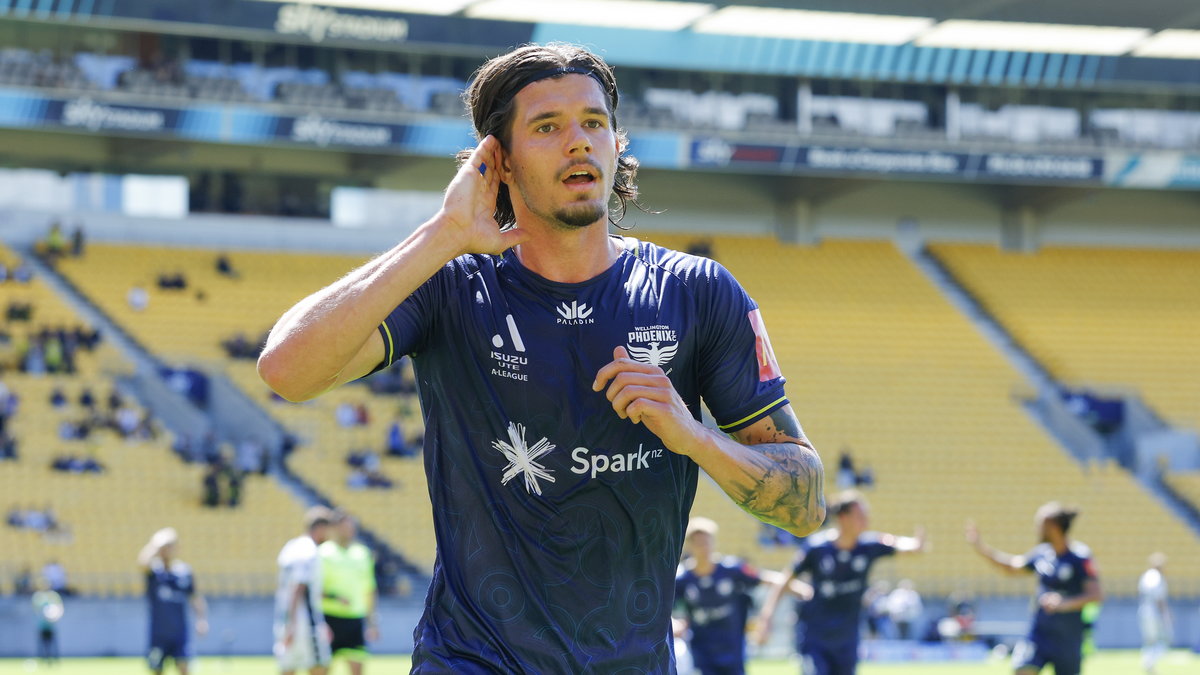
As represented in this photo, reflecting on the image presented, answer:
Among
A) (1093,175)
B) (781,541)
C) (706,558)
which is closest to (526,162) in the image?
(706,558)

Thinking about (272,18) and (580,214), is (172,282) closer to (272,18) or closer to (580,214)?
(272,18)

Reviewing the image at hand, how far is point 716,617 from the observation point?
12.5 meters

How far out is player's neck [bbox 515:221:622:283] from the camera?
3.46 meters

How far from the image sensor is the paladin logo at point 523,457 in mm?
3316

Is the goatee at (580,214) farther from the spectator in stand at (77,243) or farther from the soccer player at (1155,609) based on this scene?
the spectator in stand at (77,243)

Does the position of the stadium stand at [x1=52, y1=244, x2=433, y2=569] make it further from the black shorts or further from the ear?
the ear

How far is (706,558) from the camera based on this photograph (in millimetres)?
12617

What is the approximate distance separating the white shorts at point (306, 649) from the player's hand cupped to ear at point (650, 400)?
1137cm

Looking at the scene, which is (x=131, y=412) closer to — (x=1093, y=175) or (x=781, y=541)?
(x=781, y=541)

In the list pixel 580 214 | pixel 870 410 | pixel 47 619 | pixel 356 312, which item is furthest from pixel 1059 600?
pixel 870 410

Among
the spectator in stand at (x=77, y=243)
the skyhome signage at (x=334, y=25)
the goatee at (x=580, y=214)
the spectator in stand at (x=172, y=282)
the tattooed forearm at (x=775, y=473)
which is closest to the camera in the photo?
the tattooed forearm at (x=775, y=473)

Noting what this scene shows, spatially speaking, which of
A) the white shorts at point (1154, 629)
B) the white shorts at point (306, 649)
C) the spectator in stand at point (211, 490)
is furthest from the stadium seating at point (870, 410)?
the white shorts at point (306, 649)

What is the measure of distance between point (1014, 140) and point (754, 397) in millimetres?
37364

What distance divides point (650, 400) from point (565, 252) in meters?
0.53
